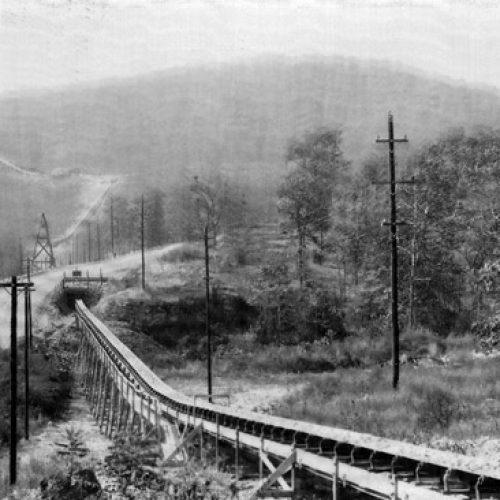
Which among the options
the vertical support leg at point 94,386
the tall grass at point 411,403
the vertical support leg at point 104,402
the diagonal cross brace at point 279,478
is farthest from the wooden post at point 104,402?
the diagonal cross brace at point 279,478

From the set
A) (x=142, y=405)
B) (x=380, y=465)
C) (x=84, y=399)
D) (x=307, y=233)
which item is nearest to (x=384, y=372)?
(x=142, y=405)

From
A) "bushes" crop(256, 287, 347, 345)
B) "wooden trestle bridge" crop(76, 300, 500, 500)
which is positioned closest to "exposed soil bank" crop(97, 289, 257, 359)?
"bushes" crop(256, 287, 347, 345)

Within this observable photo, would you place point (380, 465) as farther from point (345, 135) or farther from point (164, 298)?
point (345, 135)

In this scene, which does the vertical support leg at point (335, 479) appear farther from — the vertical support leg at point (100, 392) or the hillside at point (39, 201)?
the hillside at point (39, 201)

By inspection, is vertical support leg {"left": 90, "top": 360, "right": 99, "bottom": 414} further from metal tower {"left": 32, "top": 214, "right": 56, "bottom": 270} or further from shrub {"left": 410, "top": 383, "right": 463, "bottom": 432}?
metal tower {"left": 32, "top": 214, "right": 56, "bottom": 270}

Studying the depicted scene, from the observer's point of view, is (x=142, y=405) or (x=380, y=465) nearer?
(x=380, y=465)

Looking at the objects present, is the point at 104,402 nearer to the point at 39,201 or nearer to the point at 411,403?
the point at 411,403

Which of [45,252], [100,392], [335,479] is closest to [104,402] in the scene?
[100,392]

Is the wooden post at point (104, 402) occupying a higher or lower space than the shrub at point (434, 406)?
lower
